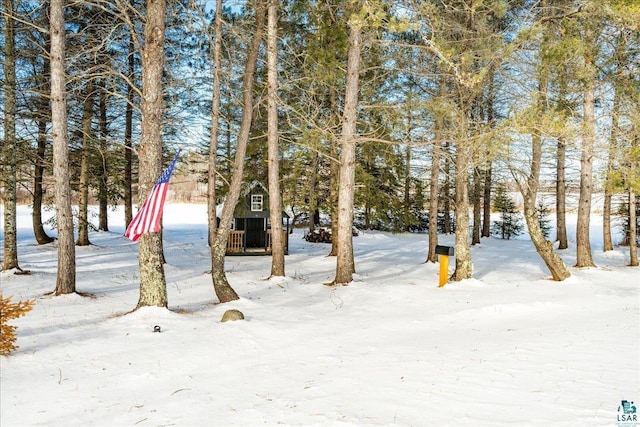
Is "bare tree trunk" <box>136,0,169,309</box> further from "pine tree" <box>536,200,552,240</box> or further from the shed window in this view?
"pine tree" <box>536,200,552,240</box>

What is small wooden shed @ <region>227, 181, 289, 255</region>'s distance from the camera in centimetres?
1780

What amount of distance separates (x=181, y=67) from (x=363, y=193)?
8.27m

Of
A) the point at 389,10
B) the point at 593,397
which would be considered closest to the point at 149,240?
the point at 593,397

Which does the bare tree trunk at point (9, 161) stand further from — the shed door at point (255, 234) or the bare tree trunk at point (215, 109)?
the shed door at point (255, 234)

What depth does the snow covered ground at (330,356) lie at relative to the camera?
359 cm

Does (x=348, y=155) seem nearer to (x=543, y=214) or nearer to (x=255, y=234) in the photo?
(x=255, y=234)

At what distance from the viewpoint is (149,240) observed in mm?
6793

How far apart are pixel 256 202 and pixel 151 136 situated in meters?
12.1

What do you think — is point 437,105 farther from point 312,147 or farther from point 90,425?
point 90,425

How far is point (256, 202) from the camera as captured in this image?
1888cm

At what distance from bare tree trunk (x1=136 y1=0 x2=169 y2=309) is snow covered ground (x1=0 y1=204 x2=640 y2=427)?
1.52 ft

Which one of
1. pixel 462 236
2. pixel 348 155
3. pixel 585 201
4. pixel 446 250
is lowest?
pixel 446 250

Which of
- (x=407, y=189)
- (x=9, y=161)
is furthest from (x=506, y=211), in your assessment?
(x=9, y=161)

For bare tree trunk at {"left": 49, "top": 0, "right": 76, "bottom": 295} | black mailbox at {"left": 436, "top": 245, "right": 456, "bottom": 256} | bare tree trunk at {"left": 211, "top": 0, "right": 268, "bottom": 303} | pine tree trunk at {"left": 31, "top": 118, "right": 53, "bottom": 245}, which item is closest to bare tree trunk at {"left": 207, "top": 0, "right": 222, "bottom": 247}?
A: bare tree trunk at {"left": 211, "top": 0, "right": 268, "bottom": 303}
